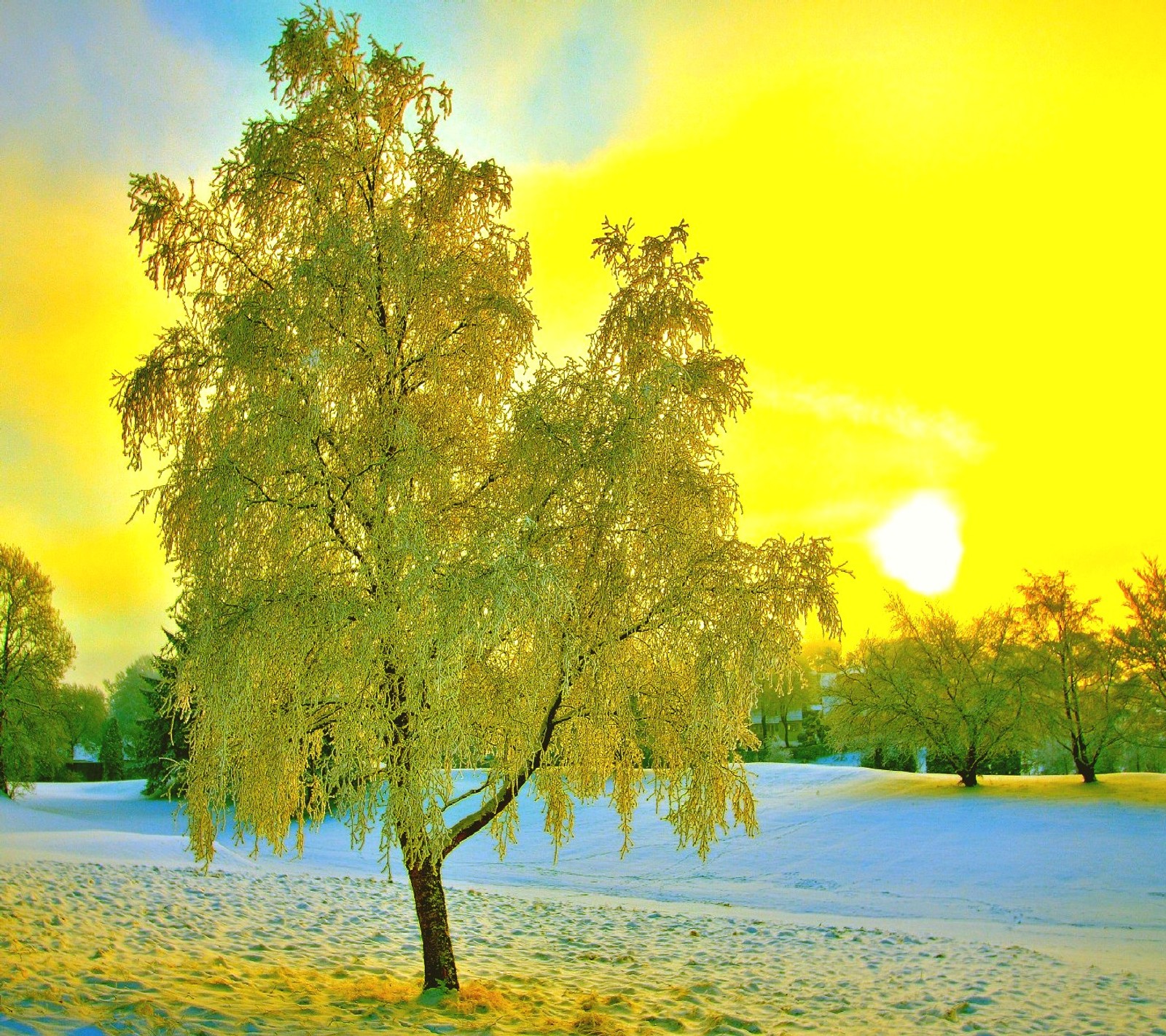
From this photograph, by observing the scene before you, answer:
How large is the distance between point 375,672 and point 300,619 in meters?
0.73

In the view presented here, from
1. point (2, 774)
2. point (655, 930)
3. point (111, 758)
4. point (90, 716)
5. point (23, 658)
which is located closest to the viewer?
point (655, 930)

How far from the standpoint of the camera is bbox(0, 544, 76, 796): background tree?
28.3 meters

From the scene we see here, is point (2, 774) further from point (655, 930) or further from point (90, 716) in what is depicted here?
point (90, 716)

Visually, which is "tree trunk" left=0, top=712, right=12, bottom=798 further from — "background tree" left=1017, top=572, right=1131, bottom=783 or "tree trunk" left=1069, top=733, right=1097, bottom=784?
"tree trunk" left=1069, top=733, right=1097, bottom=784

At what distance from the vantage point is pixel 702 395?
7402mm

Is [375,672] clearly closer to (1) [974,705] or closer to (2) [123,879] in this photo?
(2) [123,879]

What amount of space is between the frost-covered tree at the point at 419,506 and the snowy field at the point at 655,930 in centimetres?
152

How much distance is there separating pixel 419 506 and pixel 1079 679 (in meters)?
25.0

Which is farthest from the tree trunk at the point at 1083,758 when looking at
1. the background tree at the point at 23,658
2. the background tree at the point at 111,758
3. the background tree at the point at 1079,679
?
the background tree at the point at 111,758

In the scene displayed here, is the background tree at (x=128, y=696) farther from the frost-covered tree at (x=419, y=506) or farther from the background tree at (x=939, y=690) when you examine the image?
the frost-covered tree at (x=419, y=506)

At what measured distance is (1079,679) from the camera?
2406cm

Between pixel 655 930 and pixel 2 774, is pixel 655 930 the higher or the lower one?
the higher one

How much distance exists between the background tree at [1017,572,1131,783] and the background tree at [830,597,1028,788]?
774mm

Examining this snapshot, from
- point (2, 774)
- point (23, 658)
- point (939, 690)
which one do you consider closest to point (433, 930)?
point (939, 690)
